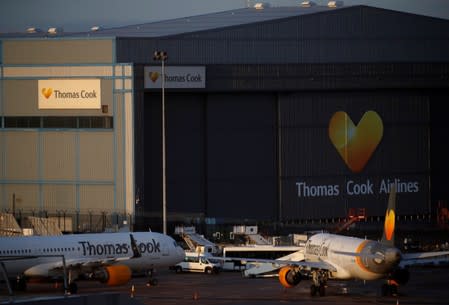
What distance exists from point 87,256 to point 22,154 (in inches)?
1588

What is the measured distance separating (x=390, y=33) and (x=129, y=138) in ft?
94.5

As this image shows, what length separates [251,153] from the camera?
108062mm

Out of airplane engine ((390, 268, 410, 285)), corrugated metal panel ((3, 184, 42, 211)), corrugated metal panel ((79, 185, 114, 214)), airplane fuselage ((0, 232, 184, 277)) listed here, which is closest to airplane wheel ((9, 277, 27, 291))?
airplane fuselage ((0, 232, 184, 277))

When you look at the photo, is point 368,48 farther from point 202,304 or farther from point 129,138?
point 202,304

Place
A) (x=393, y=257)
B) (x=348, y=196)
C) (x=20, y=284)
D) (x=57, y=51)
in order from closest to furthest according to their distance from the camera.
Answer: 1. (x=393, y=257)
2. (x=20, y=284)
3. (x=57, y=51)
4. (x=348, y=196)

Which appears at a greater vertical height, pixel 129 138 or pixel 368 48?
pixel 368 48

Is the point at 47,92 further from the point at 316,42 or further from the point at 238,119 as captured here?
the point at 316,42

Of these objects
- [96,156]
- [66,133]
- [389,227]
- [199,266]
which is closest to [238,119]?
[96,156]

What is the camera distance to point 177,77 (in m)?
102

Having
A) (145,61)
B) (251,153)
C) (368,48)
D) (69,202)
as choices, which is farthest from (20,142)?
(368,48)

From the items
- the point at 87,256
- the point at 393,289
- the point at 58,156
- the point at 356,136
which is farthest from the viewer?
the point at 356,136

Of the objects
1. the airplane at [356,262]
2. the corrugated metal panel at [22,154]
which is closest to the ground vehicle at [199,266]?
the airplane at [356,262]

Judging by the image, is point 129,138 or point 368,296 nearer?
point 368,296

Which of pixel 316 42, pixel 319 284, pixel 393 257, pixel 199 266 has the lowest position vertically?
pixel 199 266
